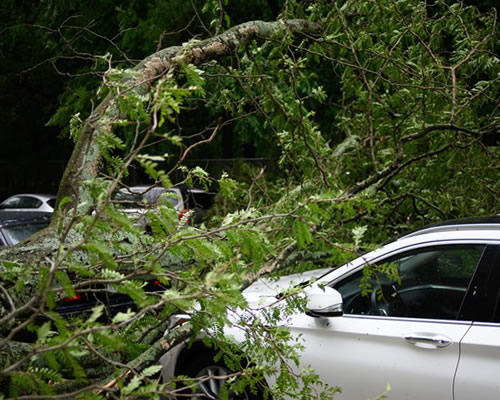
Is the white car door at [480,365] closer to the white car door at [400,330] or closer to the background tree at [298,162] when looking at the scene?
the white car door at [400,330]

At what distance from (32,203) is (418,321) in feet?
49.3

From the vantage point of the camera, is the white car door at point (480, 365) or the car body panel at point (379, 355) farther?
the car body panel at point (379, 355)

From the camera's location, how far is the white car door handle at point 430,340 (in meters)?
3.25

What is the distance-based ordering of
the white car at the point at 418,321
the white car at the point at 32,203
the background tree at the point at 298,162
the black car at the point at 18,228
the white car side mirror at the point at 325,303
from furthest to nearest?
the white car at the point at 32,203 → the black car at the point at 18,228 → the white car side mirror at the point at 325,303 → the white car at the point at 418,321 → the background tree at the point at 298,162

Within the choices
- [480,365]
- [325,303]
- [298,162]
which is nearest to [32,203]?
[298,162]

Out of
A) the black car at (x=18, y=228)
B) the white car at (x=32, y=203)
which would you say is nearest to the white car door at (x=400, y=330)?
the black car at (x=18, y=228)

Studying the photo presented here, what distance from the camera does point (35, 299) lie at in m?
1.96

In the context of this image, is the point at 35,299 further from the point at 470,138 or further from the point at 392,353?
the point at 470,138

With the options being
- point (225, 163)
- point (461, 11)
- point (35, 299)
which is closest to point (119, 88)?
point (35, 299)

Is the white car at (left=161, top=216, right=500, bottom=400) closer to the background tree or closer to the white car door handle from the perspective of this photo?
the white car door handle

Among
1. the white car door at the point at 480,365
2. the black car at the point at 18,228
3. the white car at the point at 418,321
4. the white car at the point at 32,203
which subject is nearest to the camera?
the white car door at the point at 480,365

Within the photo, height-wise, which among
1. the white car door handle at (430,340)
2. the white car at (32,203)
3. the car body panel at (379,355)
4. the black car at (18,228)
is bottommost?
the white car at (32,203)

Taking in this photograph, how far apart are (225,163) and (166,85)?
607 inches

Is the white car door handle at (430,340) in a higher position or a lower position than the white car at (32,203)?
higher
